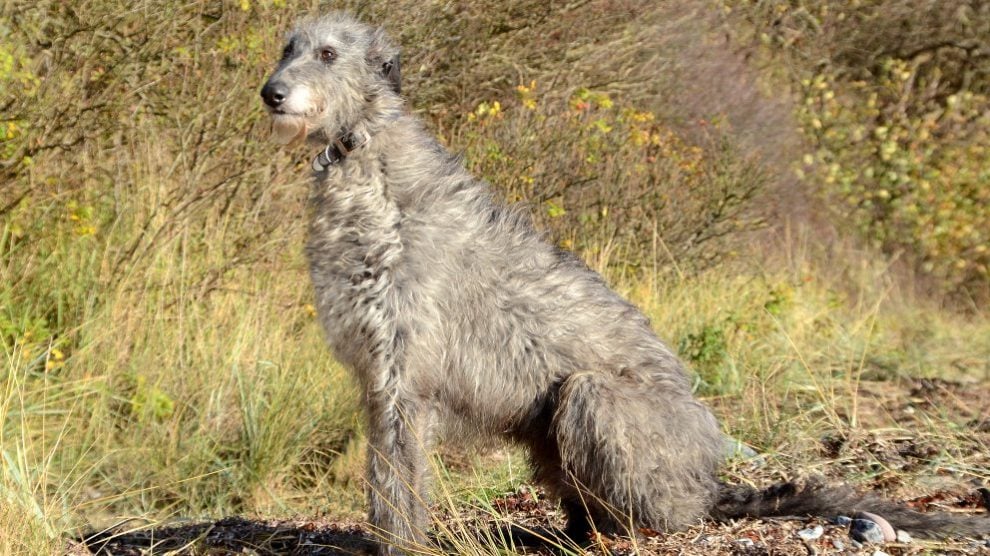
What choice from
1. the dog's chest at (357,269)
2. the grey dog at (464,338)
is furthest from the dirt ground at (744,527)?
the dog's chest at (357,269)

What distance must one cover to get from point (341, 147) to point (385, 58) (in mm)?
481

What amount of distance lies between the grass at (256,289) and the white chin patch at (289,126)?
1576 mm

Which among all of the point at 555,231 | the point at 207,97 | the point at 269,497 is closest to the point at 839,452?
the point at 269,497

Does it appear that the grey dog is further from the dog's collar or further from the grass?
the grass

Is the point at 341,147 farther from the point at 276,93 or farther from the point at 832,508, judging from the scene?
the point at 832,508

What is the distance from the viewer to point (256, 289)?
7.54m

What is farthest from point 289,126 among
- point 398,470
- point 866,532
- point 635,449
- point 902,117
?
point 902,117

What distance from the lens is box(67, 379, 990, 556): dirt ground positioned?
4285mm

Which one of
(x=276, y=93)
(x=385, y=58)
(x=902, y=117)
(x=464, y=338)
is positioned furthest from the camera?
(x=902, y=117)

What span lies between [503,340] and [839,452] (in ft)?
7.35

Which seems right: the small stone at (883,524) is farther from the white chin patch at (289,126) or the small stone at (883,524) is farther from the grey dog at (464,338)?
the white chin patch at (289,126)

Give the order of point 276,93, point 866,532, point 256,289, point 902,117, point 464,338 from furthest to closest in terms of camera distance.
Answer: point 902,117
point 256,289
point 464,338
point 276,93
point 866,532

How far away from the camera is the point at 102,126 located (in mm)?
7410

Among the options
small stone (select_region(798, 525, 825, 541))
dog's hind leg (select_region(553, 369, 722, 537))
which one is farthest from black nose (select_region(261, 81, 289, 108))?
small stone (select_region(798, 525, 825, 541))
